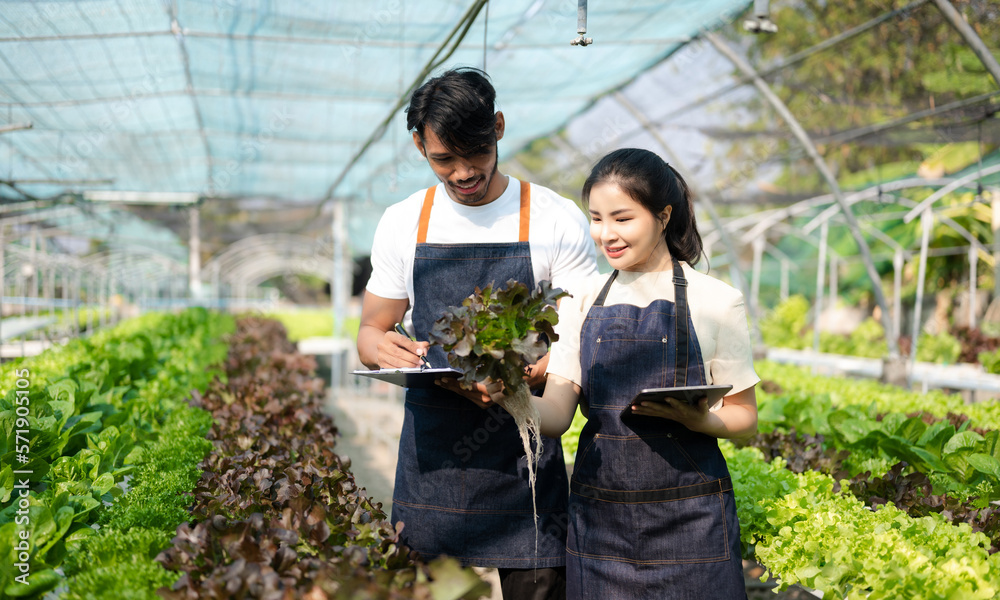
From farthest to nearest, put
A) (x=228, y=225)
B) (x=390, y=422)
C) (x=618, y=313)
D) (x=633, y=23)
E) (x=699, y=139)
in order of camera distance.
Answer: (x=228, y=225), (x=390, y=422), (x=699, y=139), (x=633, y=23), (x=618, y=313)

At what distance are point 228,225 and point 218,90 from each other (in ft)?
30.7

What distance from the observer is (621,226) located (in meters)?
1.71

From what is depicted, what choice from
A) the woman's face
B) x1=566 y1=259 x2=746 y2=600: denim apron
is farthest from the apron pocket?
the woman's face

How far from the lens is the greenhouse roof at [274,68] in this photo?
4.94 m

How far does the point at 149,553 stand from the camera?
1584 mm

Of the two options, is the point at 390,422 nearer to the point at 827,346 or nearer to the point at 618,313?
the point at 827,346

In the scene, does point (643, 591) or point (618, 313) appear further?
point (618, 313)

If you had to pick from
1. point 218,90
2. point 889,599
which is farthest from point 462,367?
point 218,90

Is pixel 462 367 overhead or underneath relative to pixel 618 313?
underneath

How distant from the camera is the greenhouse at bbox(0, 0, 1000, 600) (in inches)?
64.6

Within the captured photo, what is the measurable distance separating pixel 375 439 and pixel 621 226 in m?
7.25

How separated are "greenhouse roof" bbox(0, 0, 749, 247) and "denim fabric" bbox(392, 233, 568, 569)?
1.64 m

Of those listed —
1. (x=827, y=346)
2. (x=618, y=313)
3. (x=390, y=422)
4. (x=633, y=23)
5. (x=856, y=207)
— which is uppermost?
(x=633, y=23)

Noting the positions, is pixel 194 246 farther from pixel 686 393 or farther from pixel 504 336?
pixel 686 393
